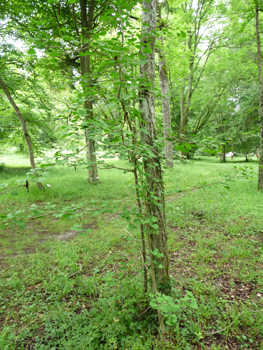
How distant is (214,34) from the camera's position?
1142 centimetres

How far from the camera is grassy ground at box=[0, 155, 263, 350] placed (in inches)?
80.9

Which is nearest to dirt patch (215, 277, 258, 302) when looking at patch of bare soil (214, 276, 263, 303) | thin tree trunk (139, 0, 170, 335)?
patch of bare soil (214, 276, 263, 303)

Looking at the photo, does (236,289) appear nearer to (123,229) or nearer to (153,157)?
(123,229)

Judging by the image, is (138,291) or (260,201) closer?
(138,291)

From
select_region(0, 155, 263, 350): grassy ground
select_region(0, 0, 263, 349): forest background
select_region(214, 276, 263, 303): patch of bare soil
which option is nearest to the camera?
select_region(0, 0, 263, 349): forest background

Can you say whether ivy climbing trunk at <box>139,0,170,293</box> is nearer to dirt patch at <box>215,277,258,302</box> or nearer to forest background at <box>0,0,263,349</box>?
forest background at <box>0,0,263,349</box>

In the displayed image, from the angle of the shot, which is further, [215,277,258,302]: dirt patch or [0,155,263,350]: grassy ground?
[215,277,258,302]: dirt patch

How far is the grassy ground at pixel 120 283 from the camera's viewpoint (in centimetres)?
205

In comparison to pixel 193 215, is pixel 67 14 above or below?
above

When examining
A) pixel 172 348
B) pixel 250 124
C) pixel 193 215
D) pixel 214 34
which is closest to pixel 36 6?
pixel 193 215

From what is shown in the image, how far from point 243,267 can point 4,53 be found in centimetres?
924

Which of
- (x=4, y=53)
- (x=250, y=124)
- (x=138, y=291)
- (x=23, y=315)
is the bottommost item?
(x=23, y=315)

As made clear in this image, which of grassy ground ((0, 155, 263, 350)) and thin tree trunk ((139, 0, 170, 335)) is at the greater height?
thin tree trunk ((139, 0, 170, 335))

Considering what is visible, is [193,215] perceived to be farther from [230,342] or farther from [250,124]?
[250,124]
